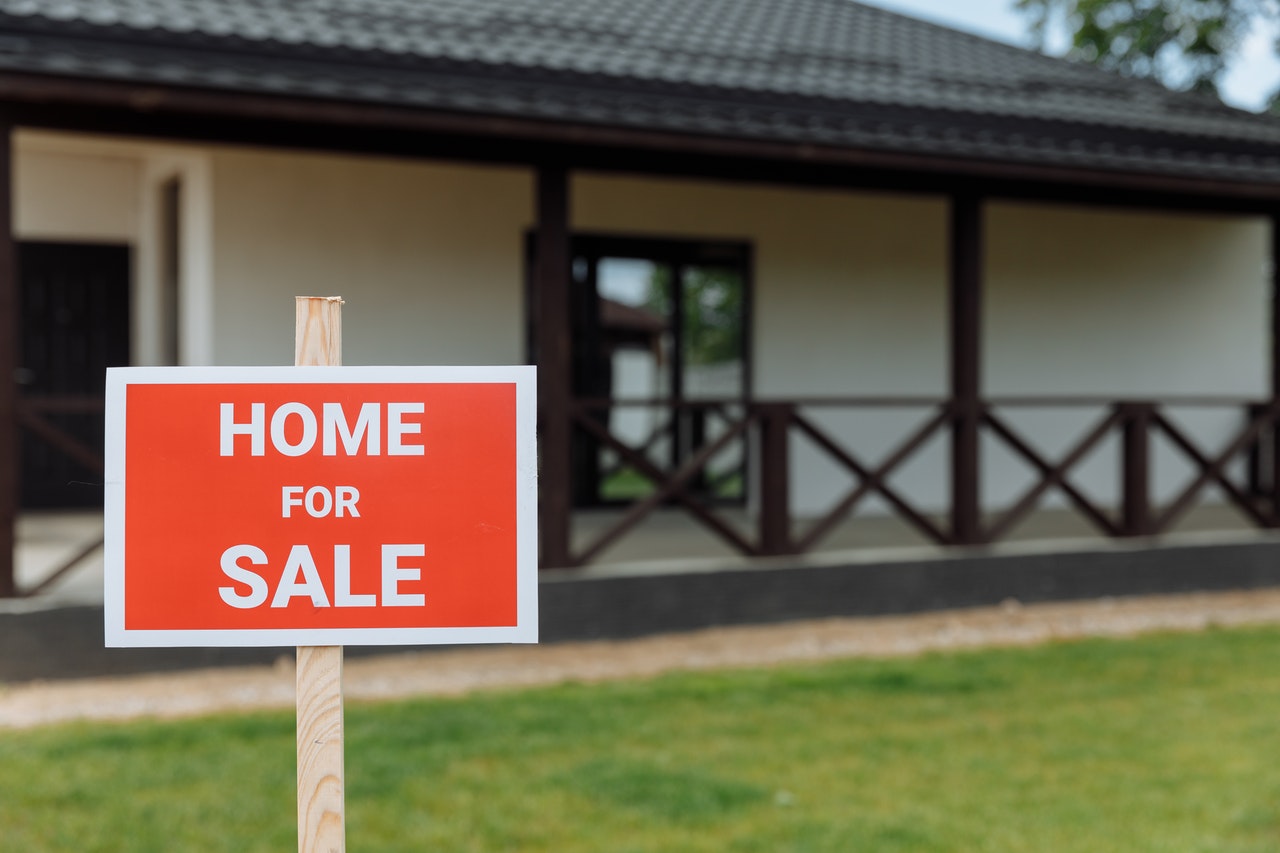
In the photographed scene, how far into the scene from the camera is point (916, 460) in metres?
10.2

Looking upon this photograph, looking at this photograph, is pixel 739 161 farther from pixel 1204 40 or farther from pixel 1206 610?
pixel 1204 40

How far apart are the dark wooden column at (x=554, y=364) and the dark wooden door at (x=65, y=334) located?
454 cm

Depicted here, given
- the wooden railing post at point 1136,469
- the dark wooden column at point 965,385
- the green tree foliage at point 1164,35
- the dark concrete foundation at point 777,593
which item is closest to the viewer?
the dark concrete foundation at point 777,593

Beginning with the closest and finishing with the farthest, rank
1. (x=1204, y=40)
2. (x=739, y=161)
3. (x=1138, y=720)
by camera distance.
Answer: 1. (x=1138, y=720)
2. (x=739, y=161)
3. (x=1204, y=40)

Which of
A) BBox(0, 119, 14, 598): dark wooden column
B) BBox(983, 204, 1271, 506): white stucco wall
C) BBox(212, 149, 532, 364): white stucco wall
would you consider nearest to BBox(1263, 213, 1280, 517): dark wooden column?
BBox(983, 204, 1271, 506): white stucco wall

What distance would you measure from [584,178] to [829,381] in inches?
97.5

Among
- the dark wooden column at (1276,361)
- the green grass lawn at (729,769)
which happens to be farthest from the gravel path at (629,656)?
the dark wooden column at (1276,361)

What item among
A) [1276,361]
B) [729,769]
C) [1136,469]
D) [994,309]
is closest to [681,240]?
[994,309]

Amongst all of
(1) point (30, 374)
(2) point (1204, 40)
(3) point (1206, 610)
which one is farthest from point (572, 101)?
(2) point (1204, 40)

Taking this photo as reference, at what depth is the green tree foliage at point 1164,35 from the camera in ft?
54.3

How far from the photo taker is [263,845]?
3.71 m

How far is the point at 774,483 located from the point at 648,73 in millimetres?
2317

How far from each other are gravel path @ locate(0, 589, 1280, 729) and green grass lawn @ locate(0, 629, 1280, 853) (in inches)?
15.7

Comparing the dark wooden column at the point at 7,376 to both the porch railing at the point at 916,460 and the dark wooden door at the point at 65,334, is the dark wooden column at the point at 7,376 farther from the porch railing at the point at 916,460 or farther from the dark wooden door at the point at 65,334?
the dark wooden door at the point at 65,334
